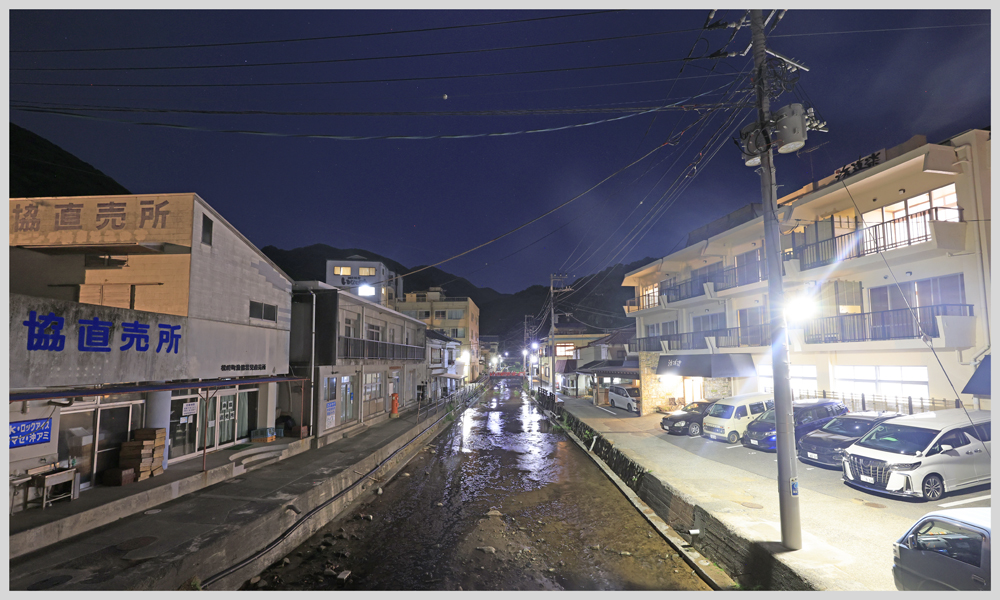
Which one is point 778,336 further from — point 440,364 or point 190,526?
point 440,364

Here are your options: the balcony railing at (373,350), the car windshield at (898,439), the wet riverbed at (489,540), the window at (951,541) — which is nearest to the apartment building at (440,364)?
the balcony railing at (373,350)

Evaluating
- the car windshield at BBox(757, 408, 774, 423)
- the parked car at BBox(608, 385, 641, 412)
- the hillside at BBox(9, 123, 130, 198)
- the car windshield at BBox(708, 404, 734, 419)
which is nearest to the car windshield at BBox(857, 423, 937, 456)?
the car windshield at BBox(757, 408, 774, 423)

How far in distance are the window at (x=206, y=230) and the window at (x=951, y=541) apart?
16.7 metres

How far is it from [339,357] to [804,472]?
675 inches

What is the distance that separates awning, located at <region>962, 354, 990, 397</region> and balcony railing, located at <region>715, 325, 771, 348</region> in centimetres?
855

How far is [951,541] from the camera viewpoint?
5.59 meters

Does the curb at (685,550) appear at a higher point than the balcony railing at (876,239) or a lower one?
lower

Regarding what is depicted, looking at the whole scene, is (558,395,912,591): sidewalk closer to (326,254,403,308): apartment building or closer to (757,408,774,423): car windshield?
(757,408,774,423): car windshield

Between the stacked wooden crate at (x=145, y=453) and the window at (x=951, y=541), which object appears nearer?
the window at (x=951, y=541)

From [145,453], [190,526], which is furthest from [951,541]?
[145,453]

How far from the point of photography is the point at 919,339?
13.9m

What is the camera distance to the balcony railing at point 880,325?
13078 mm

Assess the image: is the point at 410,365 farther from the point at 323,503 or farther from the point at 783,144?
the point at 783,144

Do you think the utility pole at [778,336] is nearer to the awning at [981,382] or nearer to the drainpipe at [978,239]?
the awning at [981,382]
